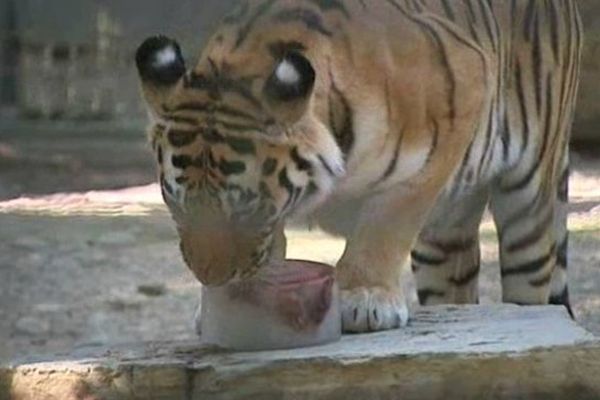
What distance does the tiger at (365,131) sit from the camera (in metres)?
2.75

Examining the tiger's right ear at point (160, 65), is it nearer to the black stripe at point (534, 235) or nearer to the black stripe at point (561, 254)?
the black stripe at point (534, 235)

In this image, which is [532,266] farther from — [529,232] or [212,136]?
[212,136]

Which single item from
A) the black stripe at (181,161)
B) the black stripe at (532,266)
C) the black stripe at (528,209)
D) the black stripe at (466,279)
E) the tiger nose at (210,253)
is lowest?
the black stripe at (466,279)

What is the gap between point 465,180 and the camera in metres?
3.54

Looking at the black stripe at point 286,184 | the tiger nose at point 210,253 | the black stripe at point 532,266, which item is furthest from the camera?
the black stripe at point 532,266

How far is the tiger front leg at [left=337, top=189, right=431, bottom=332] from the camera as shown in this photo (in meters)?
3.11

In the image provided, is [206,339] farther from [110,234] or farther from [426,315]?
[110,234]

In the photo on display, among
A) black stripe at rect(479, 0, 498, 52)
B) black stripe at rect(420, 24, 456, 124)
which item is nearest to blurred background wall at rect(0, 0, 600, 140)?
black stripe at rect(479, 0, 498, 52)

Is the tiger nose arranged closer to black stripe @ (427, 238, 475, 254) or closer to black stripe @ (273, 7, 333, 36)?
black stripe @ (273, 7, 333, 36)

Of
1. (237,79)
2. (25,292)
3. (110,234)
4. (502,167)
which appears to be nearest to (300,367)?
(237,79)

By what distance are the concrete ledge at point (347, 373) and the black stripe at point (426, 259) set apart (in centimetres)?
142

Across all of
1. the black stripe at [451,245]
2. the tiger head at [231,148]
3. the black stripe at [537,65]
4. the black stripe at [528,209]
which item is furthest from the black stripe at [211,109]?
the black stripe at [451,245]

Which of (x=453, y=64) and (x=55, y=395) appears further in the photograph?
(x=453, y=64)

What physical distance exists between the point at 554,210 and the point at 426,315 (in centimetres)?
98
